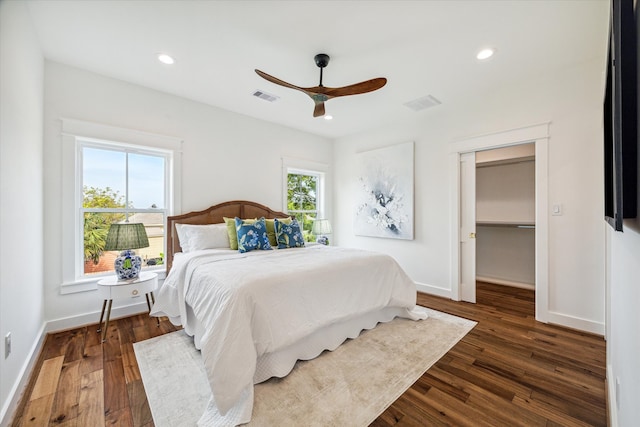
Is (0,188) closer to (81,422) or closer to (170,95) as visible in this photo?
(81,422)

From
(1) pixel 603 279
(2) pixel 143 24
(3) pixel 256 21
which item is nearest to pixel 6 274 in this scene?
(2) pixel 143 24

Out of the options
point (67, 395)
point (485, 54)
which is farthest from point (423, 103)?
point (67, 395)

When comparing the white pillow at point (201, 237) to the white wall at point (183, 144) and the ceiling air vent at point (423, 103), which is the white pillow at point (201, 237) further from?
the ceiling air vent at point (423, 103)

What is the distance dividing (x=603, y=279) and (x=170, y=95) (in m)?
5.34

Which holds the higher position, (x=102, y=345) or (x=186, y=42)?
(x=186, y=42)

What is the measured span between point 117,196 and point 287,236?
2.09 meters

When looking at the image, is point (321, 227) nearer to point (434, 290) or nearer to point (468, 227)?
point (434, 290)

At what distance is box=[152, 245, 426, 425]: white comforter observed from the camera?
1.69 m

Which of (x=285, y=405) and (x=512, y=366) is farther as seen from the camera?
(x=512, y=366)

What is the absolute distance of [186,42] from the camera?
96.6 inches

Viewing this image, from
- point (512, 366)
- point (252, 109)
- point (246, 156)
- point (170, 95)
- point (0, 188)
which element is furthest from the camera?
point (246, 156)

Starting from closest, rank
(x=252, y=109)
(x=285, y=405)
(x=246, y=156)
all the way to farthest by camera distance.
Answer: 1. (x=285, y=405)
2. (x=252, y=109)
3. (x=246, y=156)

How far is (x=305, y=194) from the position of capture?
5.30 m

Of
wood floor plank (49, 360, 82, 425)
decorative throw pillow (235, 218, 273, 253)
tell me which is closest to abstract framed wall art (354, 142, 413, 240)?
decorative throw pillow (235, 218, 273, 253)
